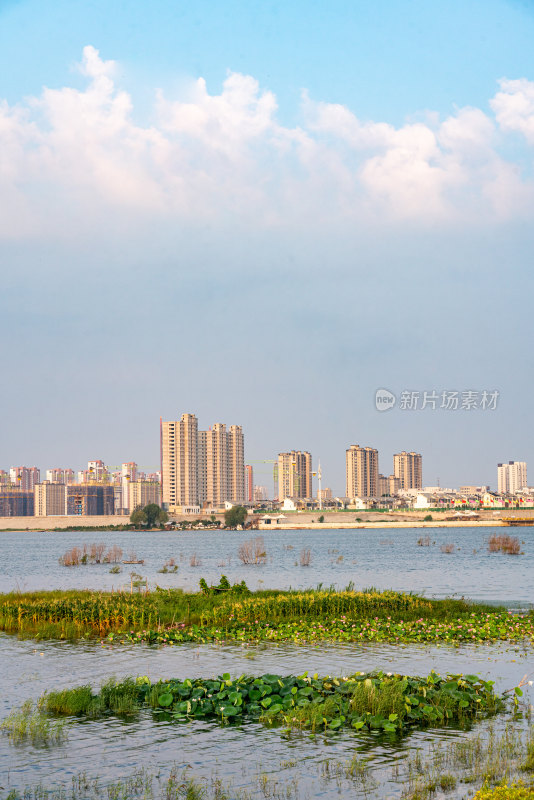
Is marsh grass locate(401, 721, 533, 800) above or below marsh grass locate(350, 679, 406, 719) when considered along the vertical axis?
below

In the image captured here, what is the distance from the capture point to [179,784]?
37.0 ft

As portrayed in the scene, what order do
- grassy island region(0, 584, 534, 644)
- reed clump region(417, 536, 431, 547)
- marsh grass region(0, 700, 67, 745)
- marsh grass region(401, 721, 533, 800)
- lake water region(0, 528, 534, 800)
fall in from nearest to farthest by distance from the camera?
marsh grass region(401, 721, 533, 800), lake water region(0, 528, 534, 800), marsh grass region(0, 700, 67, 745), grassy island region(0, 584, 534, 644), reed clump region(417, 536, 431, 547)

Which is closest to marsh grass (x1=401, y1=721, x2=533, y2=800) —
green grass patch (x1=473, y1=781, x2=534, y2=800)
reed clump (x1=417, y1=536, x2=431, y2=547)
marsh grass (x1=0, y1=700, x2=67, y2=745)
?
green grass patch (x1=473, y1=781, x2=534, y2=800)

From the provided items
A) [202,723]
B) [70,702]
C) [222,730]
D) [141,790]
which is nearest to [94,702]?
[70,702]

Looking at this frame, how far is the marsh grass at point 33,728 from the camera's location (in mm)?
13562

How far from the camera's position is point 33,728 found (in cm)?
1400

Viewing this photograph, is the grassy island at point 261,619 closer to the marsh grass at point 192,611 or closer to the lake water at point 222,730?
the marsh grass at point 192,611

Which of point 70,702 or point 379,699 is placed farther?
point 70,702

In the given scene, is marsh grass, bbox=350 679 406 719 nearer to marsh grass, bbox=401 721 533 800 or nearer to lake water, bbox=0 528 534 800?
lake water, bbox=0 528 534 800

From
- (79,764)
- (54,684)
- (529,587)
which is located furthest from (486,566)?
(79,764)

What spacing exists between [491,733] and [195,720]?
17.6 ft

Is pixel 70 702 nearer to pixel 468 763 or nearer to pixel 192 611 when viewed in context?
pixel 468 763

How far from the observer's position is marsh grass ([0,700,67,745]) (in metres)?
13.6

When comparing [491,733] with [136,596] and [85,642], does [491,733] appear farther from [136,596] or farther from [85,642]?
[136,596]
